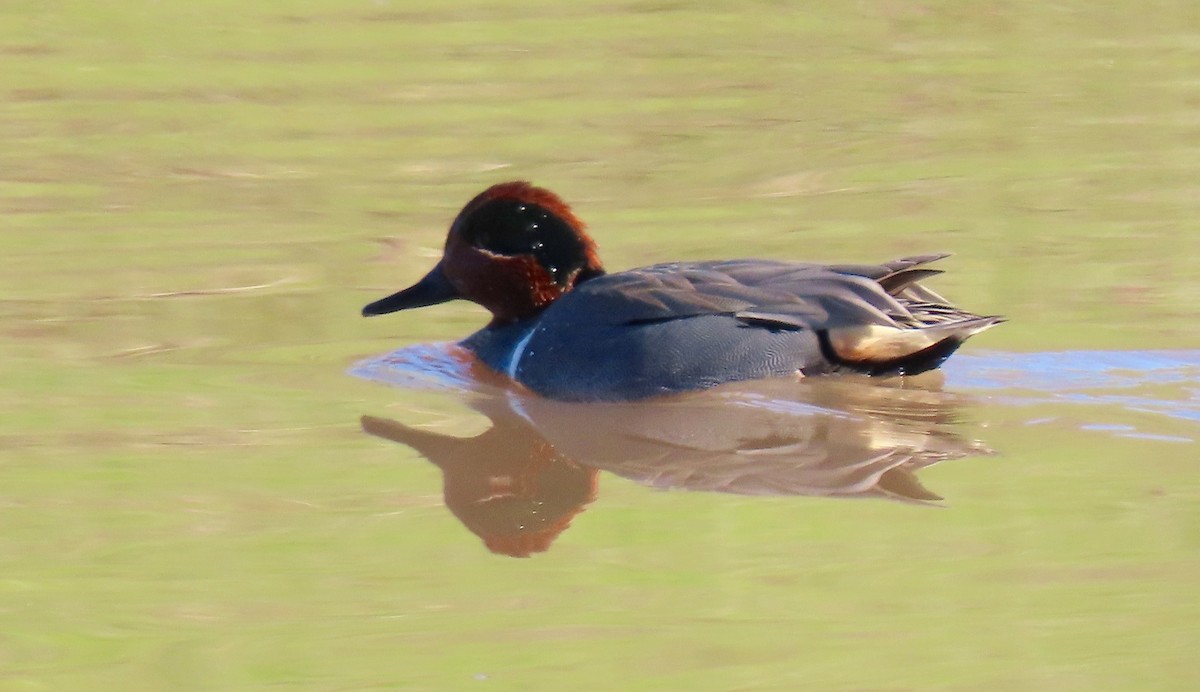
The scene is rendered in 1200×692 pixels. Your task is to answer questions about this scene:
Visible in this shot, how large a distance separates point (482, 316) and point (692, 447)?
2516mm

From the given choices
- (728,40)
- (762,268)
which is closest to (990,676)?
(762,268)

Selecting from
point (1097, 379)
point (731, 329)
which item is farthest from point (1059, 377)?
point (731, 329)

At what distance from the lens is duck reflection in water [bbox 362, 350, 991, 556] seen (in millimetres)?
5801

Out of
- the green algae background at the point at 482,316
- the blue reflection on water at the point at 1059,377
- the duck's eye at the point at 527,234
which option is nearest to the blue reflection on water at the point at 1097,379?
the blue reflection on water at the point at 1059,377

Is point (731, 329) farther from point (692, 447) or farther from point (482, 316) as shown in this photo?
point (482, 316)

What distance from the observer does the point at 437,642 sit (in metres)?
4.55

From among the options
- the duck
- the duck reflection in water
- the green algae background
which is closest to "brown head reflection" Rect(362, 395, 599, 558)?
the duck reflection in water

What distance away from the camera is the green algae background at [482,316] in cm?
458

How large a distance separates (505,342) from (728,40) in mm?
6857

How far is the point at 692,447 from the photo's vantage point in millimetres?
6434

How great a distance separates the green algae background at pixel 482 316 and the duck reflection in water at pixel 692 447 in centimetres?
14

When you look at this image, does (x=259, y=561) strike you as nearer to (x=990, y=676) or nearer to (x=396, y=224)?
(x=990, y=676)

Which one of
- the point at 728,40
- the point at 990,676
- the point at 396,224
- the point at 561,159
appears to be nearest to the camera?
the point at 990,676

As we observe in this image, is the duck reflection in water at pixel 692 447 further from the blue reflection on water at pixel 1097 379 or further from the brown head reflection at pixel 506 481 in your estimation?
the blue reflection on water at pixel 1097 379
